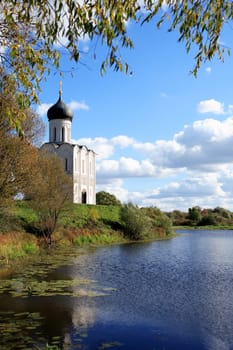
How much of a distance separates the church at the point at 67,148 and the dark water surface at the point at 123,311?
1431 inches

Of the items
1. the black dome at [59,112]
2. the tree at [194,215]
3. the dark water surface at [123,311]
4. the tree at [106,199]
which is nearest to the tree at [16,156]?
the dark water surface at [123,311]

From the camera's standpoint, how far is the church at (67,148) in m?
58.1

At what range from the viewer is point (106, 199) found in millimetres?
79438

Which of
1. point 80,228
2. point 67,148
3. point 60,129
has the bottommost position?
point 80,228

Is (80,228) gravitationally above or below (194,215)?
below

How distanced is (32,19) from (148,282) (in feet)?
47.4

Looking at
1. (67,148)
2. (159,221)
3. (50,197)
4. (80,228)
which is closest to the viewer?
(50,197)

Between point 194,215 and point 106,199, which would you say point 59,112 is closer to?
point 106,199

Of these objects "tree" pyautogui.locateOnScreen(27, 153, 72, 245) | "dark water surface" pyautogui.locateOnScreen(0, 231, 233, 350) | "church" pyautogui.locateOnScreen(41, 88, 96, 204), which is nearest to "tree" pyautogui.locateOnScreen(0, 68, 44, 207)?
"dark water surface" pyautogui.locateOnScreen(0, 231, 233, 350)

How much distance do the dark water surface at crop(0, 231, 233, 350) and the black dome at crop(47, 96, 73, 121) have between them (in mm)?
38402

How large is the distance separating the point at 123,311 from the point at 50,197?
2069cm

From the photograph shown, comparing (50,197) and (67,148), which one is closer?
(50,197)

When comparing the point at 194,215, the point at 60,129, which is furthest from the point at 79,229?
the point at 194,215

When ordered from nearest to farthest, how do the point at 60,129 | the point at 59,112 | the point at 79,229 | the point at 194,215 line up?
the point at 79,229 < the point at 59,112 < the point at 60,129 < the point at 194,215
